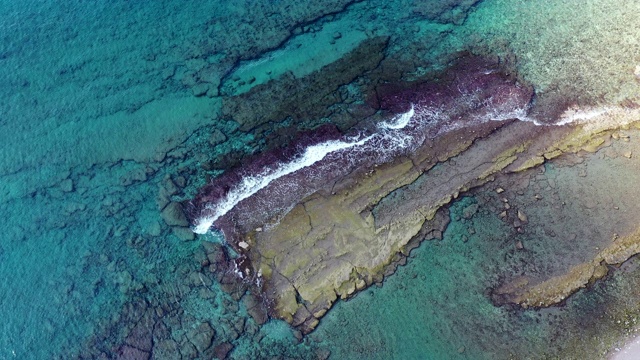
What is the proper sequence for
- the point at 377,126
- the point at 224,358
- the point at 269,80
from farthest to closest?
the point at 269,80 < the point at 377,126 < the point at 224,358

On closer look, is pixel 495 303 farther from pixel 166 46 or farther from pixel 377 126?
pixel 166 46

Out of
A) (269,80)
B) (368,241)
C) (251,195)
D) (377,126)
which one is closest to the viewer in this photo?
(368,241)

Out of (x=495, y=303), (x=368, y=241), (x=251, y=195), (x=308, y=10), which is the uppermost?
(x=308, y=10)

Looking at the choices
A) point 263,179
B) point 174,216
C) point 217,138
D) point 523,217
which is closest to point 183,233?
point 174,216

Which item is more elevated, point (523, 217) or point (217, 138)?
point (217, 138)

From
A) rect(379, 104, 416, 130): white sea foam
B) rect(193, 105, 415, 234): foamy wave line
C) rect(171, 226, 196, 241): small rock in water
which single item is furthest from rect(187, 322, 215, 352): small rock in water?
rect(379, 104, 416, 130): white sea foam

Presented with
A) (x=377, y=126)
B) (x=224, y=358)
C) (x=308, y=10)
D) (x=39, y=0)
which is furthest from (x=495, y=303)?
(x=39, y=0)


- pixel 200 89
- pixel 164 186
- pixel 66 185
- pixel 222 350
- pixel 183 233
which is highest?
pixel 200 89

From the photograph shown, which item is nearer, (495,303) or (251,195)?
(495,303)

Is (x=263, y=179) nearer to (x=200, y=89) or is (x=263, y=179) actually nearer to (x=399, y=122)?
(x=200, y=89)
